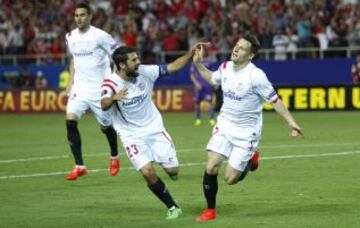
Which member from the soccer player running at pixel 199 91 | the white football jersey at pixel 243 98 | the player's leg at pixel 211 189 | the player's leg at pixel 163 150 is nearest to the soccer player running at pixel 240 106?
the white football jersey at pixel 243 98

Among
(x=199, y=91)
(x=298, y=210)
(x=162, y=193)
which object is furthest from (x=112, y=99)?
(x=199, y=91)

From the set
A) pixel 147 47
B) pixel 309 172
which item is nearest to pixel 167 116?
pixel 147 47

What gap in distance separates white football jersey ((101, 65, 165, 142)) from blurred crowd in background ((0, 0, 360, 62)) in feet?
73.4

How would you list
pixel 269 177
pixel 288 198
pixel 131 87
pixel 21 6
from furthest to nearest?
pixel 21 6 < pixel 269 177 < pixel 288 198 < pixel 131 87

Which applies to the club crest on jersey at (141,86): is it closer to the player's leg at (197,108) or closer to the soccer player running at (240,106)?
the soccer player running at (240,106)

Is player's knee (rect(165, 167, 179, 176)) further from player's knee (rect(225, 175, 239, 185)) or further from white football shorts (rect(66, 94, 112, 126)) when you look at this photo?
Result: white football shorts (rect(66, 94, 112, 126))

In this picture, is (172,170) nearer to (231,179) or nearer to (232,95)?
(231,179)

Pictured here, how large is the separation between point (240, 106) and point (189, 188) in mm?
2846

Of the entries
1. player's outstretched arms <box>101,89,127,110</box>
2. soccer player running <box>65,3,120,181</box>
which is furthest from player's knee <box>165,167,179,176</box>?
soccer player running <box>65,3,120,181</box>

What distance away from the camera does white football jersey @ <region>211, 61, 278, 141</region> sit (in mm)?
11977

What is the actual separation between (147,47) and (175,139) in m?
13.2

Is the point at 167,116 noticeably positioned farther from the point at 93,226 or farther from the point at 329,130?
the point at 93,226

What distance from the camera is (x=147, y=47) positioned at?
3684cm

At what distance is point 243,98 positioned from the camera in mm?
12062
